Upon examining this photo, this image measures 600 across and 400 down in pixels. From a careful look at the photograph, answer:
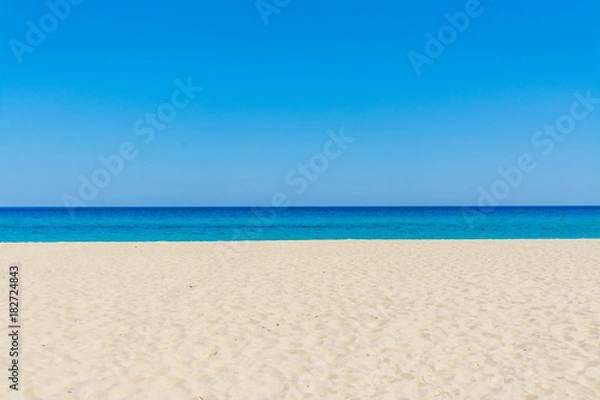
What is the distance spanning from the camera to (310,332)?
619cm

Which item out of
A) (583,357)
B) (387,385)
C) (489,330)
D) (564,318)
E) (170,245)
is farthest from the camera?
(170,245)

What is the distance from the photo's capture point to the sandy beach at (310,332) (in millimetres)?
4512

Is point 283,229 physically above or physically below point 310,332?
above

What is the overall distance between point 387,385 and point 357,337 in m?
1.47

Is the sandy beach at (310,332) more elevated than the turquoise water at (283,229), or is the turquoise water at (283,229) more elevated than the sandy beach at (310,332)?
the turquoise water at (283,229)

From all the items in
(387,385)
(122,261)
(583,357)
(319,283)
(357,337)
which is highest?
(122,261)

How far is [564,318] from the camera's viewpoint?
675cm

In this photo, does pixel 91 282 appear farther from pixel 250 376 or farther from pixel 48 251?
pixel 48 251

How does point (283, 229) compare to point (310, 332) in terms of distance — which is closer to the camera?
point (310, 332)

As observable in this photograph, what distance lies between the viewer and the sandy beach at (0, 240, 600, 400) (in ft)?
14.8

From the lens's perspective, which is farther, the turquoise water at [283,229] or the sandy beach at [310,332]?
the turquoise water at [283,229]

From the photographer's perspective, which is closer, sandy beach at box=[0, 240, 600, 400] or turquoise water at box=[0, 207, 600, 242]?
sandy beach at box=[0, 240, 600, 400]

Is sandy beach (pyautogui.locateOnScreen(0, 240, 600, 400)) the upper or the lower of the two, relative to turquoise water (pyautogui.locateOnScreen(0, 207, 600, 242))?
lower

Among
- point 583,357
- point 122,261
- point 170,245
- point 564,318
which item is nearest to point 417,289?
point 564,318
